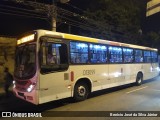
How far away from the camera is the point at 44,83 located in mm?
8695

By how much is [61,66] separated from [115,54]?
4.85 meters

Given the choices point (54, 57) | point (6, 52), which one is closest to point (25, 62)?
point (54, 57)

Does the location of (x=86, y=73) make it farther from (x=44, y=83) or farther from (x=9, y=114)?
(x=9, y=114)

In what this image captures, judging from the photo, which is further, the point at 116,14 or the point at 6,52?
the point at 116,14

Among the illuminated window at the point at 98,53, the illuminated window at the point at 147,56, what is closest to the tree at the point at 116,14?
the illuminated window at the point at 147,56

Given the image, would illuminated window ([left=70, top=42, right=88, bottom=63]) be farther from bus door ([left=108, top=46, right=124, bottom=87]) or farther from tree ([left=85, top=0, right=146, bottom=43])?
tree ([left=85, top=0, right=146, bottom=43])

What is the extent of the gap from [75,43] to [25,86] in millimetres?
2973

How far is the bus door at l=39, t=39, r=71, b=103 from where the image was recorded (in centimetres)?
865

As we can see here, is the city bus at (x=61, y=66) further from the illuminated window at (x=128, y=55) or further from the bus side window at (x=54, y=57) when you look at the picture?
the illuminated window at (x=128, y=55)

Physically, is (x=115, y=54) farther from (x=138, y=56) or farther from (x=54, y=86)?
(x=54, y=86)

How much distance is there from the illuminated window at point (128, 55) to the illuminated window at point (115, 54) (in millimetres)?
684

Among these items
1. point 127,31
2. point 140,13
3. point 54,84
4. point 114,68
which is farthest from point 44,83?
point 140,13

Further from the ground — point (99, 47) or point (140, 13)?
point (140, 13)

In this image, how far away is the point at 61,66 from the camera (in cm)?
951
